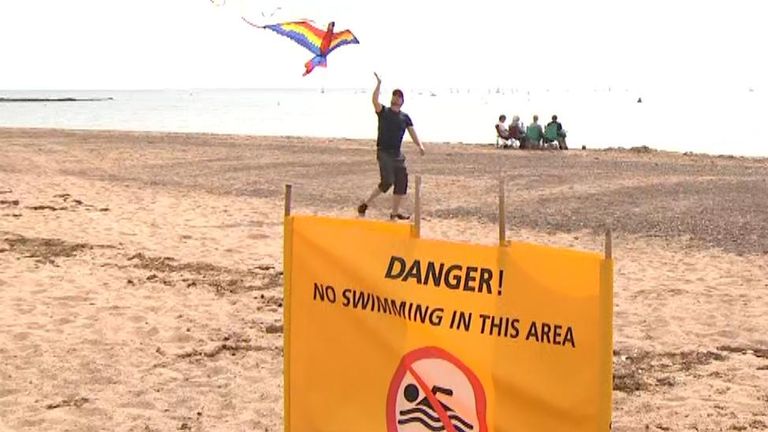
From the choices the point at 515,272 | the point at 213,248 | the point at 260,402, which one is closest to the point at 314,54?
the point at 260,402

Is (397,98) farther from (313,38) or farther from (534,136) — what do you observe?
(534,136)

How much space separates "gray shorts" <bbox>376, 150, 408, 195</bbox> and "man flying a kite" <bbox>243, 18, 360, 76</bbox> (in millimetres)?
5148

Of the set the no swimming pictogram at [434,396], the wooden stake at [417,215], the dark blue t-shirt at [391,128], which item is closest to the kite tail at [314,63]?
the wooden stake at [417,215]

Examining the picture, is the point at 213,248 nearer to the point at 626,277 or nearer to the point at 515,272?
the point at 626,277

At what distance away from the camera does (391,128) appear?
11.2 metres

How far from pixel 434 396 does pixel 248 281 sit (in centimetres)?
520

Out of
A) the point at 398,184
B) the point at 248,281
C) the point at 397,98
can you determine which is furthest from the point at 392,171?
the point at 248,281

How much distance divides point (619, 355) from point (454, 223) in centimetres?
638

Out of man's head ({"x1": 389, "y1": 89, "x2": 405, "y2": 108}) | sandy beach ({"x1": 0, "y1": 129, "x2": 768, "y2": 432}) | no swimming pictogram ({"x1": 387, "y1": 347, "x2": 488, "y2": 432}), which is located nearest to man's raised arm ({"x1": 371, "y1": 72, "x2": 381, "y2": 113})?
man's head ({"x1": 389, "y1": 89, "x2": 405, "y2": 108})

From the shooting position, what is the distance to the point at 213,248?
10.3 metres

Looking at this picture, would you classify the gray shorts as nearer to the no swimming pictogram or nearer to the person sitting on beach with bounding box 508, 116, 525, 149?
the no swimming pictogram

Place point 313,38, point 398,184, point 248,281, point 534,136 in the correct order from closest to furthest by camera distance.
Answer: point 313,38
point 248,281
point 398,184
point 534,136

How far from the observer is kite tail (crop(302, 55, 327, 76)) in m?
6.11

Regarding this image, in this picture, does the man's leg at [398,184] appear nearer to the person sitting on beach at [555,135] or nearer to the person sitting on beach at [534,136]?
the person sitting on beach at [534,136]
